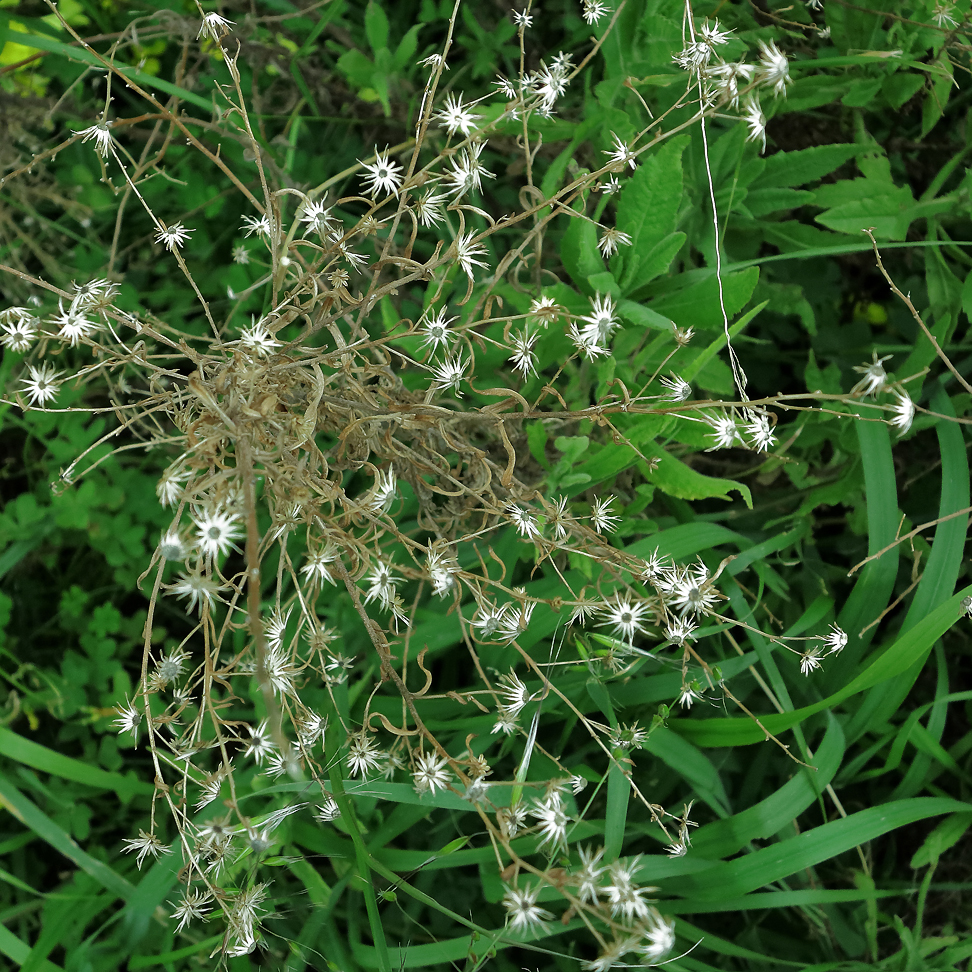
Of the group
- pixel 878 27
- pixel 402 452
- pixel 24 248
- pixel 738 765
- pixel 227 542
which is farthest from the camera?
pixel 24 248

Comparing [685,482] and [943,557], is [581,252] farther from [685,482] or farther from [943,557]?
[943,557]

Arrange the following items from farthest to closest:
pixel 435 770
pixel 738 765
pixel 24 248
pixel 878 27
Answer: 1. pixel 24 248
2. pixel 738 765
3. pixel 878 27
4. pixel 435 770

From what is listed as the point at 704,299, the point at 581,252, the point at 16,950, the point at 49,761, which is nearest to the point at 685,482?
the point at 704,299

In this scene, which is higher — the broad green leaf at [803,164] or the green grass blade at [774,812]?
the broad green leaf at [803,164]

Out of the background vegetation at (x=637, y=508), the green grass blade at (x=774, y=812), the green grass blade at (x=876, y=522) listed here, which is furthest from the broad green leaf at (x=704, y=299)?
the green grass blade at (x=774, y=812)

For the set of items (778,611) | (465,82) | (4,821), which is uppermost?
(465,82)

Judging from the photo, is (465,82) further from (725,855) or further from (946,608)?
(725,855)

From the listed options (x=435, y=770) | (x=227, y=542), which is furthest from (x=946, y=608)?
(x=227, y=542)

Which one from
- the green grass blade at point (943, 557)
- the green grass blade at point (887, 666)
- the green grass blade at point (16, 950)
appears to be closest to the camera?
the green grass blade at point (887, 666)

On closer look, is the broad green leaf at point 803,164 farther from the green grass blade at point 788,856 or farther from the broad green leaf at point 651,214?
the green grass blade at point 788,856
